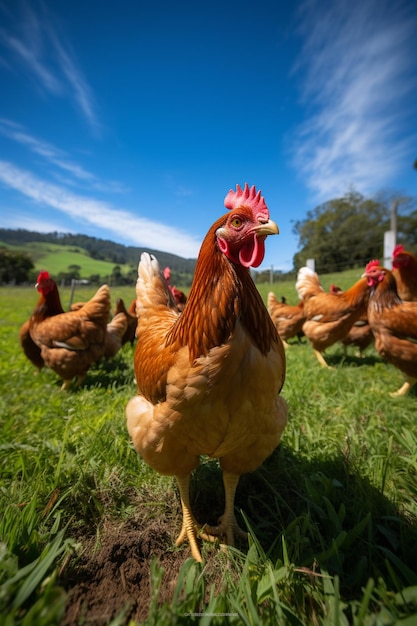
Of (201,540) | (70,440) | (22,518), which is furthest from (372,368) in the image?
(22,518)

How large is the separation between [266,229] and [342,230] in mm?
36075

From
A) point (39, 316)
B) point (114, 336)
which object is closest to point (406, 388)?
point (114, 336)

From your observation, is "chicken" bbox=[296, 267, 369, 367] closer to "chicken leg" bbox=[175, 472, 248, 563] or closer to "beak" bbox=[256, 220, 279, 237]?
"chicken leg" bbox=[175, 472, 248, 563]

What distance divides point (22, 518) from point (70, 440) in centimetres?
96

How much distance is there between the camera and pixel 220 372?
4.04ft

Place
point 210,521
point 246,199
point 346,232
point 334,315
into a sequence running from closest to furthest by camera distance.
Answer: point 246,199 < point 210,521 < point 334,315 < point 346,232

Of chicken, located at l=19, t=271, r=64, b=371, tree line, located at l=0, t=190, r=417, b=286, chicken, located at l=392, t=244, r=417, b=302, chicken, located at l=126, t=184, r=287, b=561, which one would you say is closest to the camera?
chicken, located at l=126, t=184, r=287, b=561

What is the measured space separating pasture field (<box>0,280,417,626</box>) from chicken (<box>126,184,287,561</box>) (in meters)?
0.26

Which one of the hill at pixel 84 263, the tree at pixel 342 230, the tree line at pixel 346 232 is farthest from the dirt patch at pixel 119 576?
the hill at pixel 84 263

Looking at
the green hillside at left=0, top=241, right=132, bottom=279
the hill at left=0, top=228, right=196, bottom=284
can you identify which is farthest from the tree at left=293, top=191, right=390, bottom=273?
the green hillside at left=0, top=241, right=132, bottom=279

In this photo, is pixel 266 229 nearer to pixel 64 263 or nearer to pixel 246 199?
pixel 246 199

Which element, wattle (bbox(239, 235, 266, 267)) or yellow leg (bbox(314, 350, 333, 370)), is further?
yellow leg (bbox(314, 350, 333, 370))

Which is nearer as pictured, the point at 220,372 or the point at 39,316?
the point at 220,372

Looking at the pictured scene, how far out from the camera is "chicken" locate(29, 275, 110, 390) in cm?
371
